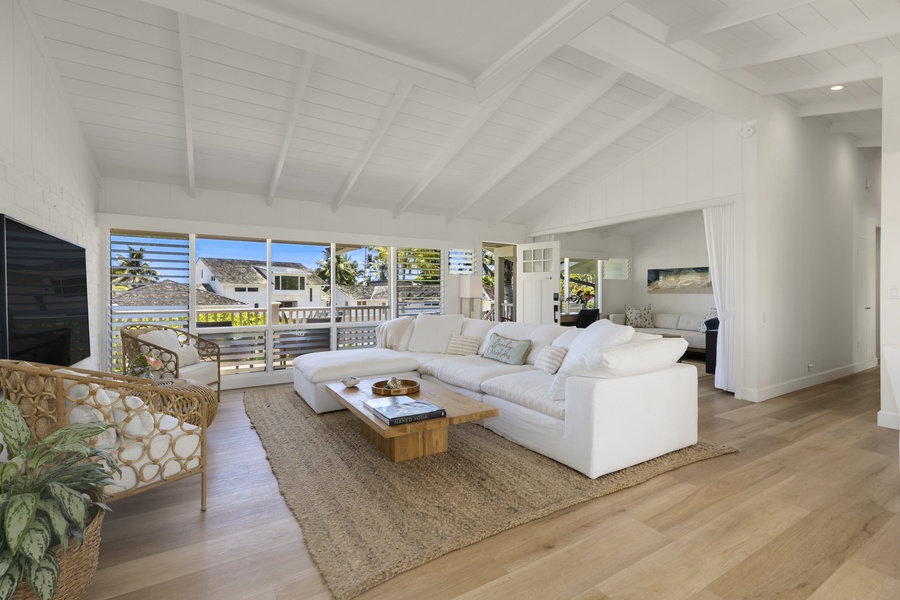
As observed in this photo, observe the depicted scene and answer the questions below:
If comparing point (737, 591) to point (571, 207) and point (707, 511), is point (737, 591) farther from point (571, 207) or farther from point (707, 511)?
point (571, 207)

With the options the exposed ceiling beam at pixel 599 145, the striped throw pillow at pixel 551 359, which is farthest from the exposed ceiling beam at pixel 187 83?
the exposed ceiling beam at pixel 599 145

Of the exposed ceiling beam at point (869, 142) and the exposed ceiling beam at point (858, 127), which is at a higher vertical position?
the exposed ceiling beam at point (858, 127)

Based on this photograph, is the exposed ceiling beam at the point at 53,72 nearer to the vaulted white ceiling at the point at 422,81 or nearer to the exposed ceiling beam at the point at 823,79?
the vaulted white ceiling at the point at 422,81

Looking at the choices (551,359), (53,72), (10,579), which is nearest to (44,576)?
(10,579)

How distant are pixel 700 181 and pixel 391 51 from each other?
12.8ft

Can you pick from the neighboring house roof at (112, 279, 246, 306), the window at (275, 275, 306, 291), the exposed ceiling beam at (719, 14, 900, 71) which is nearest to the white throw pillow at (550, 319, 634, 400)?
the exposed ceiling beam at (719, 14, 900, 71)

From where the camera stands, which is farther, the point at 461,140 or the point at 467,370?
the point at 461,140

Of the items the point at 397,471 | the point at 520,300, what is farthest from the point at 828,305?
the point at 397,471

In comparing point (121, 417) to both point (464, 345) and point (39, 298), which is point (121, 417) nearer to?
point (39, 298)

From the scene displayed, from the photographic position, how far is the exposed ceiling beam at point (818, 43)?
302cm

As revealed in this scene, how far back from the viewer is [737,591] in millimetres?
1609

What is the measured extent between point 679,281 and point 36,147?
867 centimetres

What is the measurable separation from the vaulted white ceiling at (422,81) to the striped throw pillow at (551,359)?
204cm

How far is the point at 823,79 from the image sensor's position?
3920 millimetres
